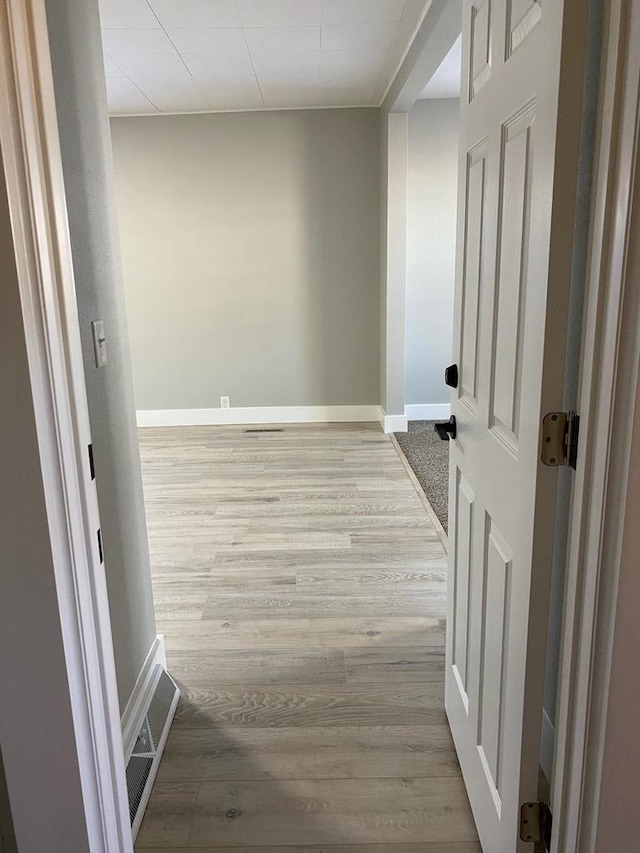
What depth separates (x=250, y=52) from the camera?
12.2ft

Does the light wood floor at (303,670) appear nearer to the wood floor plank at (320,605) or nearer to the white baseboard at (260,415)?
the wood floor plank at (320,605)

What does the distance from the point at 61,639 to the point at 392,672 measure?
143cm

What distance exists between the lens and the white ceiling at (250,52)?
3086 mm

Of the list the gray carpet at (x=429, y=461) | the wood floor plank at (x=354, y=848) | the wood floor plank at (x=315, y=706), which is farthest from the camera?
the gray carpet at (x=429, y=461)

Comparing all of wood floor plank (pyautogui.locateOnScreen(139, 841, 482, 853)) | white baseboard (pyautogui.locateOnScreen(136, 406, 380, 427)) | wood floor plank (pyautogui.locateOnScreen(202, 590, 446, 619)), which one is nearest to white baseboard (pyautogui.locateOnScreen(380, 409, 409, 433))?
white baseboard (pyautogui.locateOnScreen(136, 406, 380, 427))

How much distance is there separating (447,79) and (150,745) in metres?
4.65

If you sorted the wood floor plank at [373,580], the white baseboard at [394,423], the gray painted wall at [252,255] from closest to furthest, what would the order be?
1. the wood floor plank at [373,580]
2. the gray painted wall at [252,255]
3. the white baseboard at [394,423]

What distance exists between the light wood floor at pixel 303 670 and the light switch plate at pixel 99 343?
114 cm

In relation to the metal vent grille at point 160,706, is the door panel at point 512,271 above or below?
above

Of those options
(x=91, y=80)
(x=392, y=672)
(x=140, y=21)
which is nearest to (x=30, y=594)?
(x=91, y=80)

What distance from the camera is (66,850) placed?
1.08m

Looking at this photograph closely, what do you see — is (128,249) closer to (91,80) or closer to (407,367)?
(407,367)

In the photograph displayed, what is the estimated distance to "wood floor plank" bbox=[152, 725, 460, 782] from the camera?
5.74 feet

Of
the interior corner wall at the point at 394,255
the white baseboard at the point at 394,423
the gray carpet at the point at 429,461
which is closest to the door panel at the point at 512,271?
the gray carpet at the point at 429,461
